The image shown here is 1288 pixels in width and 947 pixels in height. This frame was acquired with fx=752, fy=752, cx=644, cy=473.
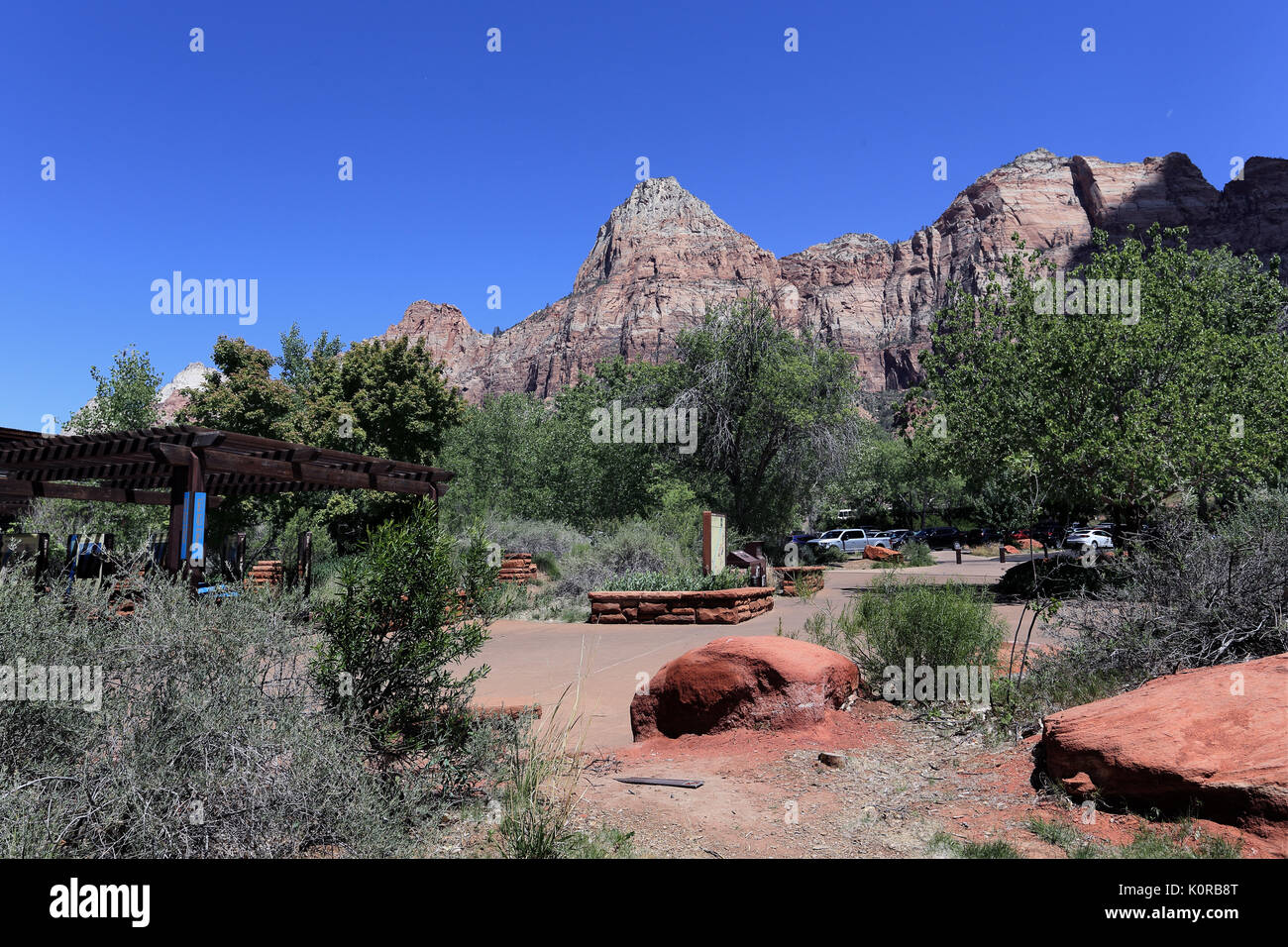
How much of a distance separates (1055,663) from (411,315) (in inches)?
7781

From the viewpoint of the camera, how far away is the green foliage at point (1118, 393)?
13414 mm

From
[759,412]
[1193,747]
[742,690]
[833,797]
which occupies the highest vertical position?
[759,412]

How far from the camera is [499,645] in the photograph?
1047 cm

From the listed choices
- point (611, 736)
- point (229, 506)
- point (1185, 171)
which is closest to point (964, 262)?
point (1185, 171)

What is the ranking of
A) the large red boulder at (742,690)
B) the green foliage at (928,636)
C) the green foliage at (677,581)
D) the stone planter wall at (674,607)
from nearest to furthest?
the large red boulder at (742,690)
the green foliage at (928,636)
the stone planter wall at (674,607)
the green foliage at (677,581)

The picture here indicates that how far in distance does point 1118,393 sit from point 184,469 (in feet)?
52.0

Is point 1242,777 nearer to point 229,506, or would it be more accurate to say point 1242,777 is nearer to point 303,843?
point 303,843

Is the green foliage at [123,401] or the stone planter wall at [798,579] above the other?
the green foliage at [123,401]

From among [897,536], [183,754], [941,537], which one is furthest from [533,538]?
[941,537]

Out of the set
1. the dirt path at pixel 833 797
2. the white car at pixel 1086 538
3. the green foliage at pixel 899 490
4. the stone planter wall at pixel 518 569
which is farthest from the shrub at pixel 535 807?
the green foliage at pixel 899 490

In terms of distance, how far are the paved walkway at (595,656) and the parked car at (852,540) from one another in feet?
76.6

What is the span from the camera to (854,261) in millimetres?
159625

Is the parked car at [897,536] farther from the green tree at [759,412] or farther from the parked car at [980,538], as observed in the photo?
the green tree at [759,412]

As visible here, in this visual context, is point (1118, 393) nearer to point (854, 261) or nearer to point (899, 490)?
point (899, 490)
